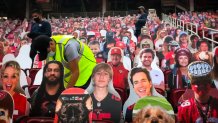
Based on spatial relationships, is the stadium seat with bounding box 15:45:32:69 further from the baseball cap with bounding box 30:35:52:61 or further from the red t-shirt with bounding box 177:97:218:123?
the red t-shirt with bounding box 177:97:218:123

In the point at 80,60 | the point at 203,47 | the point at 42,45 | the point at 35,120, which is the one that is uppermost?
the point at 203,47

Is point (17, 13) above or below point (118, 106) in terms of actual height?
above

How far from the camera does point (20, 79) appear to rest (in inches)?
208

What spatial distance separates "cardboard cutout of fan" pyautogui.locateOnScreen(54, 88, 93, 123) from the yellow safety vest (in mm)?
753

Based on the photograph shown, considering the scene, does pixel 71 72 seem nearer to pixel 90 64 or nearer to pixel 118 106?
pixel 90 64

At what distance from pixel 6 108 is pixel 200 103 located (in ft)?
7.37

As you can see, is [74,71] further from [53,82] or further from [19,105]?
[19,105]

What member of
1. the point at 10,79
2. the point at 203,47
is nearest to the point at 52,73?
the point at 10,79

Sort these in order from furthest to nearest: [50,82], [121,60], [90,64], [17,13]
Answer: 1. [17,13]
2. [121,60]
3. [90,64]
4. [50,82]

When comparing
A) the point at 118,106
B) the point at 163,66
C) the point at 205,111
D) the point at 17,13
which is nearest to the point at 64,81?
the point at 118,106

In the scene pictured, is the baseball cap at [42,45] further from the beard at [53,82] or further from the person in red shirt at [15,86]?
the person in red shirt at [15,86]

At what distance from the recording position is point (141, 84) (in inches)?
181

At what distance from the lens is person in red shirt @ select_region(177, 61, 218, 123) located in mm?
4133

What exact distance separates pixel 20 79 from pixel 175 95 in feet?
7.28
